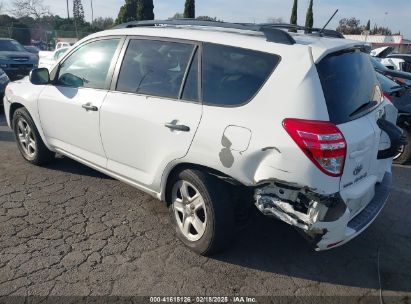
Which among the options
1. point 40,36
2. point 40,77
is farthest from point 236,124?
point 40,36

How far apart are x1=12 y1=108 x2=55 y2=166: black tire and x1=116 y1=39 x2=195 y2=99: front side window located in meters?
1.80

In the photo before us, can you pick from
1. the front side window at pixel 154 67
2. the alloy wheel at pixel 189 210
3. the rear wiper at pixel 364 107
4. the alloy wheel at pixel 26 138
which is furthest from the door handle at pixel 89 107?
the rear wiper at pixel 364 107

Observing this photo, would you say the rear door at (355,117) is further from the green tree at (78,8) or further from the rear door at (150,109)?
the green tree at (78,8)

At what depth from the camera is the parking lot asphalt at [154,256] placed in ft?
9.38

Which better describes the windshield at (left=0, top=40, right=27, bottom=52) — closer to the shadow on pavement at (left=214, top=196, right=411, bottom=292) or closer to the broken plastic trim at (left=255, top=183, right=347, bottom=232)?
the shadow on pavement at (left=214, top=196, right=411, bottom=292)

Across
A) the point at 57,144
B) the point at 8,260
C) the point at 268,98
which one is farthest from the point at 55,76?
the point at 268,98

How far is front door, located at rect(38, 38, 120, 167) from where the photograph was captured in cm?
383

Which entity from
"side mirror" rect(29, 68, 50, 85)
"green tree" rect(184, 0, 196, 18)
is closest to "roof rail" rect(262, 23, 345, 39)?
"side mirror" rect(29, 68, 50, 85)

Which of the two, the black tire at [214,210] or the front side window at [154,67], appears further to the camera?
the front side window at [154,67]

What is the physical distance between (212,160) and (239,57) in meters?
0.81

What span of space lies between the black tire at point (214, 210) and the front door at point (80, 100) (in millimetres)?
1263

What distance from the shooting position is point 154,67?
344 cm

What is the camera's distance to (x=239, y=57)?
114 inches

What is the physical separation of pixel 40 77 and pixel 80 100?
2.71 ft
